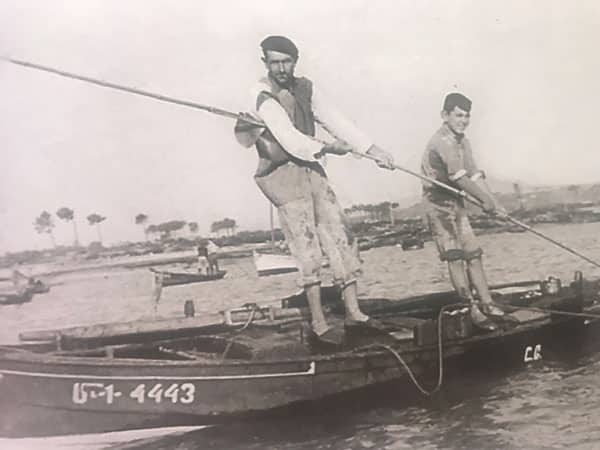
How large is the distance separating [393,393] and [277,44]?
97 centimetres

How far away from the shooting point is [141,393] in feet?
7.41

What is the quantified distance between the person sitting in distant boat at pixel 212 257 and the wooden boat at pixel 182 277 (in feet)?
0.04

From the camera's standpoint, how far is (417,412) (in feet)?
7.97

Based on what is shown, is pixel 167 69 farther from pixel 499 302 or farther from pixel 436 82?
pixel 499 302

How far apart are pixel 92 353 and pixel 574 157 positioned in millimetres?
1456

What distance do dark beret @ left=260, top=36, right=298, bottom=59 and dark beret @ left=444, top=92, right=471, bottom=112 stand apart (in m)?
0.47

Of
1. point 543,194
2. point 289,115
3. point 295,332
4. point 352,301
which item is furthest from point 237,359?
point 543,194

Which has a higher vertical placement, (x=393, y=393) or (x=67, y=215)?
(x=67, y=215)

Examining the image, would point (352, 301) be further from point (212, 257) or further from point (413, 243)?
point (212, 257)

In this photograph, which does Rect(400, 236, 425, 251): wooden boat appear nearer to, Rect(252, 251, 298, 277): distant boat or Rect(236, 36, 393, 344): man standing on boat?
Rect(236, 36, 393, 344): man standing on boat

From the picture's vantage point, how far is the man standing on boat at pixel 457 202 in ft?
8.18

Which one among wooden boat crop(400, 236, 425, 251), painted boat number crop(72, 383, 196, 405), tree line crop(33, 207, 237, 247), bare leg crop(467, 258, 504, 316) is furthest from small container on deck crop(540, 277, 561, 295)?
painted boat number crop(72, 383, 196, 405)

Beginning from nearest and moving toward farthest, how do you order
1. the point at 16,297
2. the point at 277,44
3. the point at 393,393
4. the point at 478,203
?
the point at 16,297, the point at 277,44, the point at 393,393, the point at 478,203

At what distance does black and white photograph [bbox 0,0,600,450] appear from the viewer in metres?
2.23
